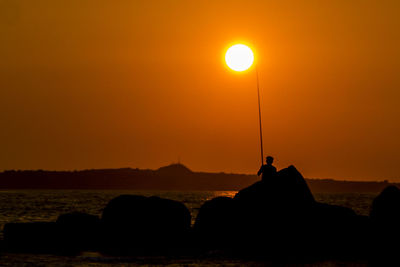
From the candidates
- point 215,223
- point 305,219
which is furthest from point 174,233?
point 305,219

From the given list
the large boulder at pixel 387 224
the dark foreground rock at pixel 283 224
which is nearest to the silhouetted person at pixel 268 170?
the dark foreground rock at pixel 283 224

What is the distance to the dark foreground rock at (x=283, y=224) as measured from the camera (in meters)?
27.2

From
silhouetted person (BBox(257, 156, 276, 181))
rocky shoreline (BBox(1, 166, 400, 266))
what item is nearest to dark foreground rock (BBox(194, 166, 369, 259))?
rocky shoreline (BBox(1, 166, 400, 266))

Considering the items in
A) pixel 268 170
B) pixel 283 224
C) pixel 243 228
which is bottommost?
pixel 243 228

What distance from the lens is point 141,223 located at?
2791 cm

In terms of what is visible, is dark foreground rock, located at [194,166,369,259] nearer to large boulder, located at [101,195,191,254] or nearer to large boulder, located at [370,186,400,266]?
large boulder, located at [370,186,400,266]

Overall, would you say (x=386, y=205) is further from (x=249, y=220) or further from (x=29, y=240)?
(x=29, y=240)

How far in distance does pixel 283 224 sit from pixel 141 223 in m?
5.56

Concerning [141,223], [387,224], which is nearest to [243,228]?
[141,223]

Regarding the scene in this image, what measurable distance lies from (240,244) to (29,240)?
8.15 meters

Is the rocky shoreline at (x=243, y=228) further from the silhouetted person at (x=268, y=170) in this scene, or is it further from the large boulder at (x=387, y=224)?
the silhouetted person at (x=268, y=170)

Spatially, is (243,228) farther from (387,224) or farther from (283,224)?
(387,224)

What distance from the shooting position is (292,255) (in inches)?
998

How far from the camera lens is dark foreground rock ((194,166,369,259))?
89.2ft
